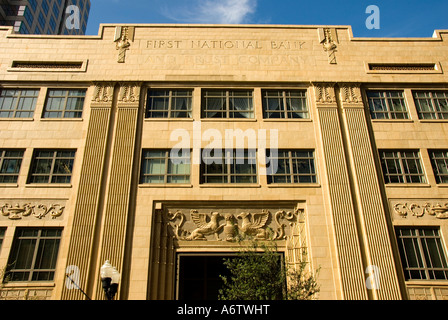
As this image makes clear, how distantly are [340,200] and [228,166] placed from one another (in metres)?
5.77

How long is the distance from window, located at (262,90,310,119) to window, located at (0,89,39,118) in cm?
1298

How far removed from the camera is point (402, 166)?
63.6 ft

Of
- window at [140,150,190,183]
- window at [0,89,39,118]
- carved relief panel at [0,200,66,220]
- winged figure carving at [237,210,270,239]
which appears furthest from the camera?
window at [0,89,39,118]

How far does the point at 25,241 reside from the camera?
17219 mm

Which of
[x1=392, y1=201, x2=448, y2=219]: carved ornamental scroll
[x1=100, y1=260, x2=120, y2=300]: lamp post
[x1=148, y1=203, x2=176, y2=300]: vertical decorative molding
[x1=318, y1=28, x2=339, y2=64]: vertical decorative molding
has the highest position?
[x1=318, y1=28, x2=339, y2=64]: vertical decorative molding

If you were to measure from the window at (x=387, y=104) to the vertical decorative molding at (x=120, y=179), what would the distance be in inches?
519

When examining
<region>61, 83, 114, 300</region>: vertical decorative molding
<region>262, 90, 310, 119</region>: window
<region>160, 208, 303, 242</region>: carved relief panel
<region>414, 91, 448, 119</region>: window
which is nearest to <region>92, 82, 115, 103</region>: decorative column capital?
<region>61, 83, 114, 300</region>: vertical decorative molding

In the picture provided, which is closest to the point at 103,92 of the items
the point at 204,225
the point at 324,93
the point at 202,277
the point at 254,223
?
the point at 204,225

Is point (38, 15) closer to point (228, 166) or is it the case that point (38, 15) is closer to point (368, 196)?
point (228, 166)

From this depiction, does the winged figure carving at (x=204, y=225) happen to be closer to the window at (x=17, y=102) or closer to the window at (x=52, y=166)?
the window at (x=52, y=166)

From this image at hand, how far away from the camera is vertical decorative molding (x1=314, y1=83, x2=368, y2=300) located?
16266 millimetres

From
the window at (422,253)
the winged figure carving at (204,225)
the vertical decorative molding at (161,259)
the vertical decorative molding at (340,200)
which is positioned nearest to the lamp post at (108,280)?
the vertical decorative molding at (161,259)

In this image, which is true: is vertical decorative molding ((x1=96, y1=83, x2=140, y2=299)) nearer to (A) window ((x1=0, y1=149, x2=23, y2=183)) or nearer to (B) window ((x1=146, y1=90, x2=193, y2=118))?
(B) window ((x1=146, y1=90, x2=193, y2=118))

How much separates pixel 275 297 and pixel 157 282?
5.65 m
